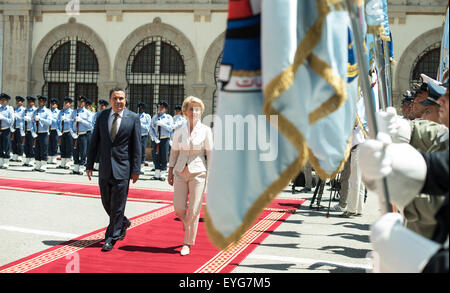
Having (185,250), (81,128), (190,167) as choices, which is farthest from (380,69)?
(81,128)

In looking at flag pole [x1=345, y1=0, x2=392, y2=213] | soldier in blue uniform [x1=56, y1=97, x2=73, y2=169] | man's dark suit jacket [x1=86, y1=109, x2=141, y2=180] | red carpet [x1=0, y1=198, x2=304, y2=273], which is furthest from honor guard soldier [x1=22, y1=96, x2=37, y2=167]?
flag pole [x1=345, y1=0, x2=392, y2=213]

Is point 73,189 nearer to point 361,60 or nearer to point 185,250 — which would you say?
point 185,250

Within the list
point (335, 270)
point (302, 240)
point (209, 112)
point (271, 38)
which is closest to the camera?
point (271, 38)

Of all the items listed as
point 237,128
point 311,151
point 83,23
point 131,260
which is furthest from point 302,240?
point 83,23

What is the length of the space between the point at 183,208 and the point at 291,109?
388cm

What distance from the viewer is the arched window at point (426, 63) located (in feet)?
63.9

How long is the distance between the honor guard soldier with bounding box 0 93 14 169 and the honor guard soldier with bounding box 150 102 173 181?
452 centimetres

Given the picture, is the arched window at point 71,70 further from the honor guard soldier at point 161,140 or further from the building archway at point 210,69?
the honor guard soldier at point 161,140

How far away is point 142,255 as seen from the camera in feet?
18.1

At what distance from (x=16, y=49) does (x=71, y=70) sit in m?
2.63

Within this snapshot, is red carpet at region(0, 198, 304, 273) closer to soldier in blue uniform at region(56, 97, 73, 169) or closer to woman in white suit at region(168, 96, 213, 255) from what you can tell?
woman in white suit at region(168, 96, 213, 255)

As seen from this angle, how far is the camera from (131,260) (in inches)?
208

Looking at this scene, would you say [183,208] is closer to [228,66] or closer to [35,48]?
[228,66]

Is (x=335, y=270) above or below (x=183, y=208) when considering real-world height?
below
